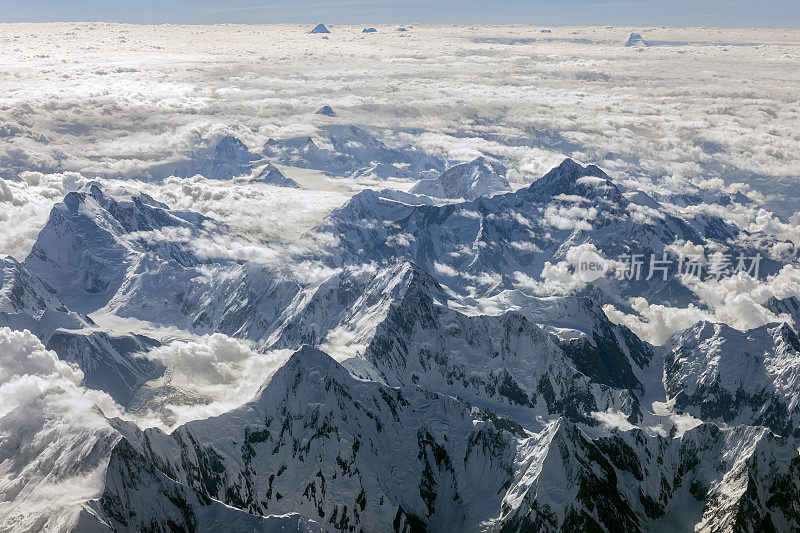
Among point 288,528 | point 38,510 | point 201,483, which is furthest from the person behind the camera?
point 201,483

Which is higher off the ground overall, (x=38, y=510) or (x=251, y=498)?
(x=38, y=510)

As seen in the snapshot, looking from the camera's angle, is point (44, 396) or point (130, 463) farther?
point (44, 396)

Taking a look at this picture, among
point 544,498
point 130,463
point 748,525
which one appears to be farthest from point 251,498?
point 748,525

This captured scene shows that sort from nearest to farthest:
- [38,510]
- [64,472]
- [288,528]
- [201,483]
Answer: [38,510], [64,472], [288,528], [201,483]

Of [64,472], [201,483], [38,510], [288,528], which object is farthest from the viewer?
[201,483]

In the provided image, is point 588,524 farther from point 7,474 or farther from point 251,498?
point 7,474

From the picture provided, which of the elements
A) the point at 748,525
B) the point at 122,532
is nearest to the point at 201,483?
the point at 122,532

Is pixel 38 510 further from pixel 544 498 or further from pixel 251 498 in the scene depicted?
pixel 544 498

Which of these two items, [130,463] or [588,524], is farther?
[588,524]

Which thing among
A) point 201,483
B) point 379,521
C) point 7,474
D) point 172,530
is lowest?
point 379,521
